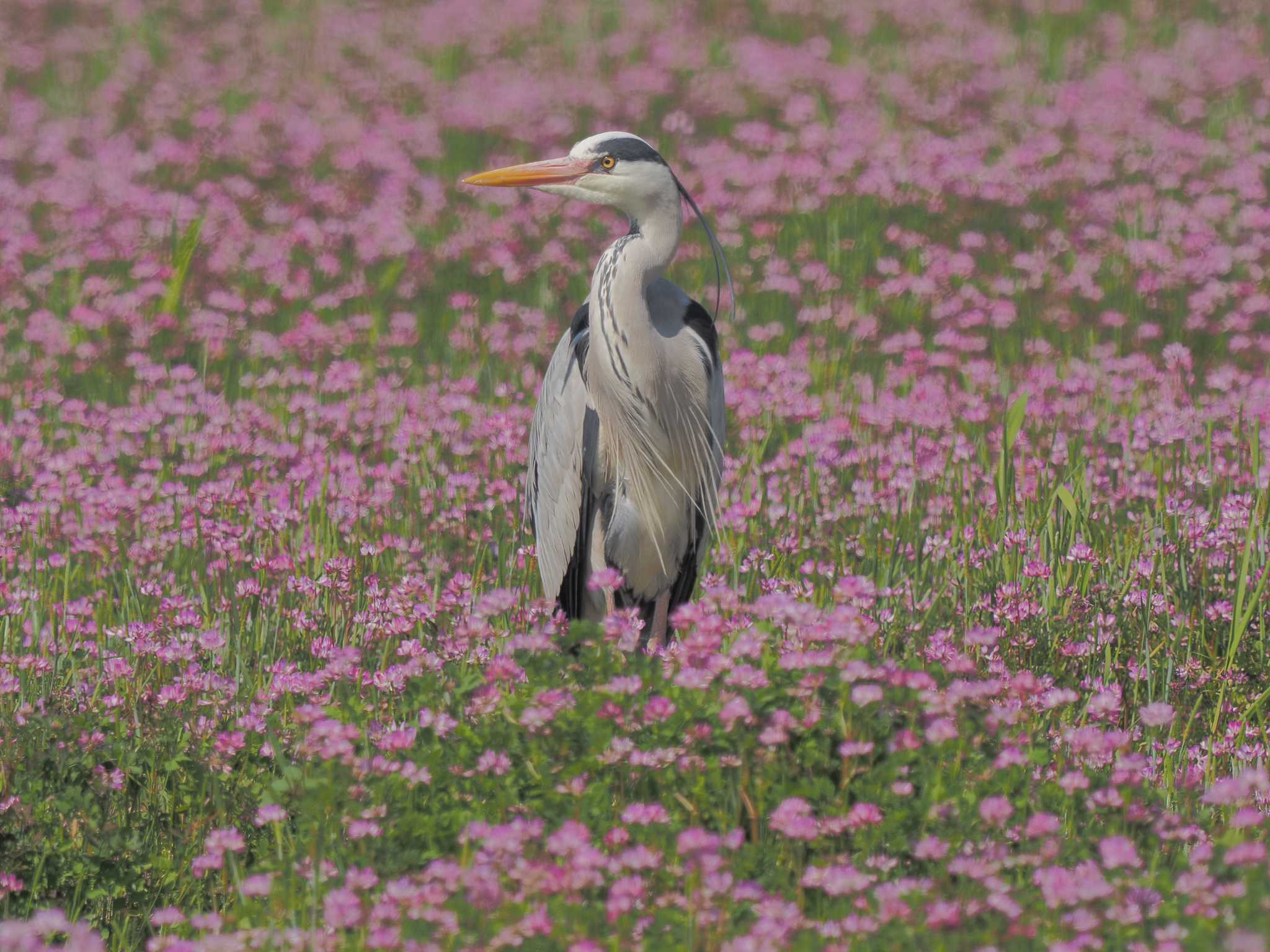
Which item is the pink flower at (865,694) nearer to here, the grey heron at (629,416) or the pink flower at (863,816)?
the pink flower at (863,816)

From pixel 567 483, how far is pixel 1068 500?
5.77 feet

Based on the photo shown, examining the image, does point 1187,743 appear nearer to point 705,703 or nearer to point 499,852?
point 705,703

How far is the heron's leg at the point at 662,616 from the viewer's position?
5.80m

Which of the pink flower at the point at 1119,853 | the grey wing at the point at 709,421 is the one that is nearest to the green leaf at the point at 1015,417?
the grey wing at the point at 709,421

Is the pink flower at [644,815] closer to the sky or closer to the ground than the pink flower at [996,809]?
closer to the ground

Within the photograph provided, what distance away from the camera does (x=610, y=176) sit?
5355 mm

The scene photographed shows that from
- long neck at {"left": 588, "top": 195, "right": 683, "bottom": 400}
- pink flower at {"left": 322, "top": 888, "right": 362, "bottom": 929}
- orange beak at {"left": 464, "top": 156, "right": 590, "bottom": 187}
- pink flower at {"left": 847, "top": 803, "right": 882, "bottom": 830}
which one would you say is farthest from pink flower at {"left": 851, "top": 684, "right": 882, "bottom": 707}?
orange beak at {"left": 464, "top": 156, "right": 590, "bottom": 187}

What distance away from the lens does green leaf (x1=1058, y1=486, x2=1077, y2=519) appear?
5.54 m

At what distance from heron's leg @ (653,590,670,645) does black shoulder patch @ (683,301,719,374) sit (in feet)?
2.90

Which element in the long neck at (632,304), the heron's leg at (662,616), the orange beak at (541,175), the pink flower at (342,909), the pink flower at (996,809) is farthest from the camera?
the heron's leg at (662,616)

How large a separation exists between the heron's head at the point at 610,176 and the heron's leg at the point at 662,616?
56.9 inches

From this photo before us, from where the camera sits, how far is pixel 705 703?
385 cm

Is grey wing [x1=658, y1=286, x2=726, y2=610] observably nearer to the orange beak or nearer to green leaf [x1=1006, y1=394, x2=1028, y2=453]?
the orange beak

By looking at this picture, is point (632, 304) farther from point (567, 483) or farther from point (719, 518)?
point (719, 518)
